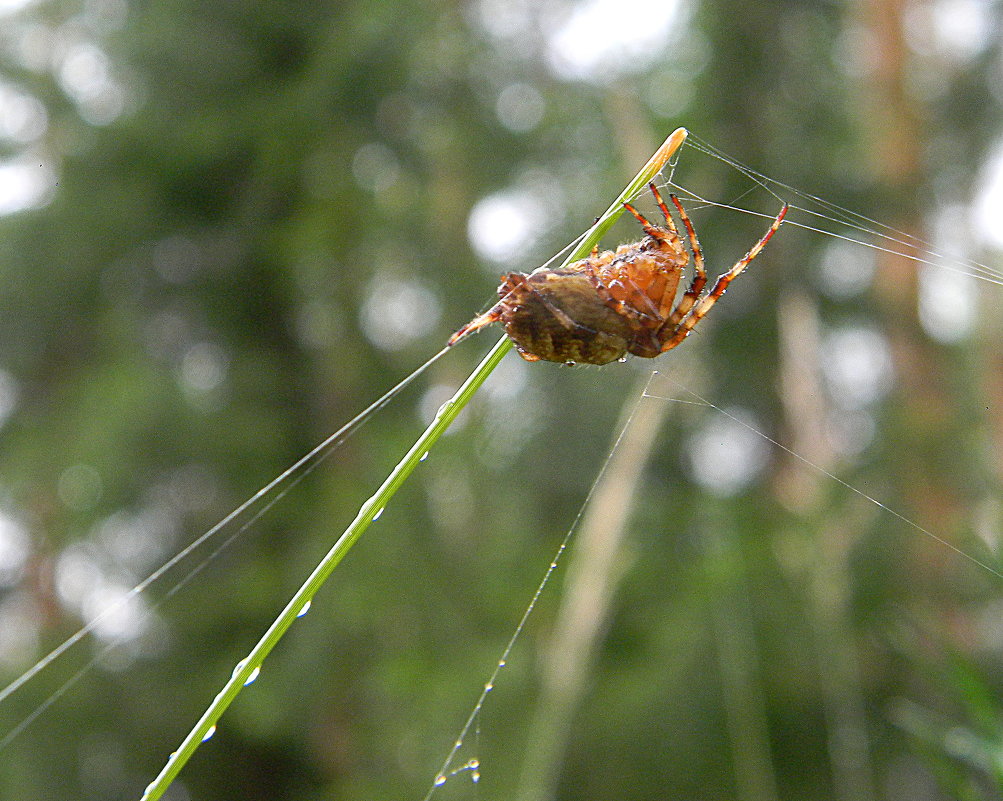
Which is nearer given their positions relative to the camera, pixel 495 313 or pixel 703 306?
pixel 495 313

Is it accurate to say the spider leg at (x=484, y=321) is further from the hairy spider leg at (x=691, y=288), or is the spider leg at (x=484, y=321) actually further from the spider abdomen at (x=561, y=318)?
the hairy spider leg at (x=691, y=288)

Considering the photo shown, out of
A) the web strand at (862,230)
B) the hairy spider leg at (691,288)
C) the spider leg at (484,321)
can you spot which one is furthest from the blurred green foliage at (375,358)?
the spider leg at (484,321)

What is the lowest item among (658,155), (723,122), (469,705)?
(658,155)

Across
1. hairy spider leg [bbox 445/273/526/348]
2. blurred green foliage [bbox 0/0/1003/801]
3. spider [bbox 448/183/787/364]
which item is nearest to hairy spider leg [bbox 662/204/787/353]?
spider [bbox 448/183/787/364]

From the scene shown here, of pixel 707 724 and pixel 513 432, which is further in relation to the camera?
pixel 513 432

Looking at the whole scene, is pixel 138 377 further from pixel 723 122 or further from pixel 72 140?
pixel 723 122

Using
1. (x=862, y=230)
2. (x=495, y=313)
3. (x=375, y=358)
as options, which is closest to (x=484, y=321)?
(x=495, y=313)

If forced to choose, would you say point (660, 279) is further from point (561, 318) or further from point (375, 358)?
point (375, 358)

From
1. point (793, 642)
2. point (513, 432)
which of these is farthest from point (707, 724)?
point (513, 432)
